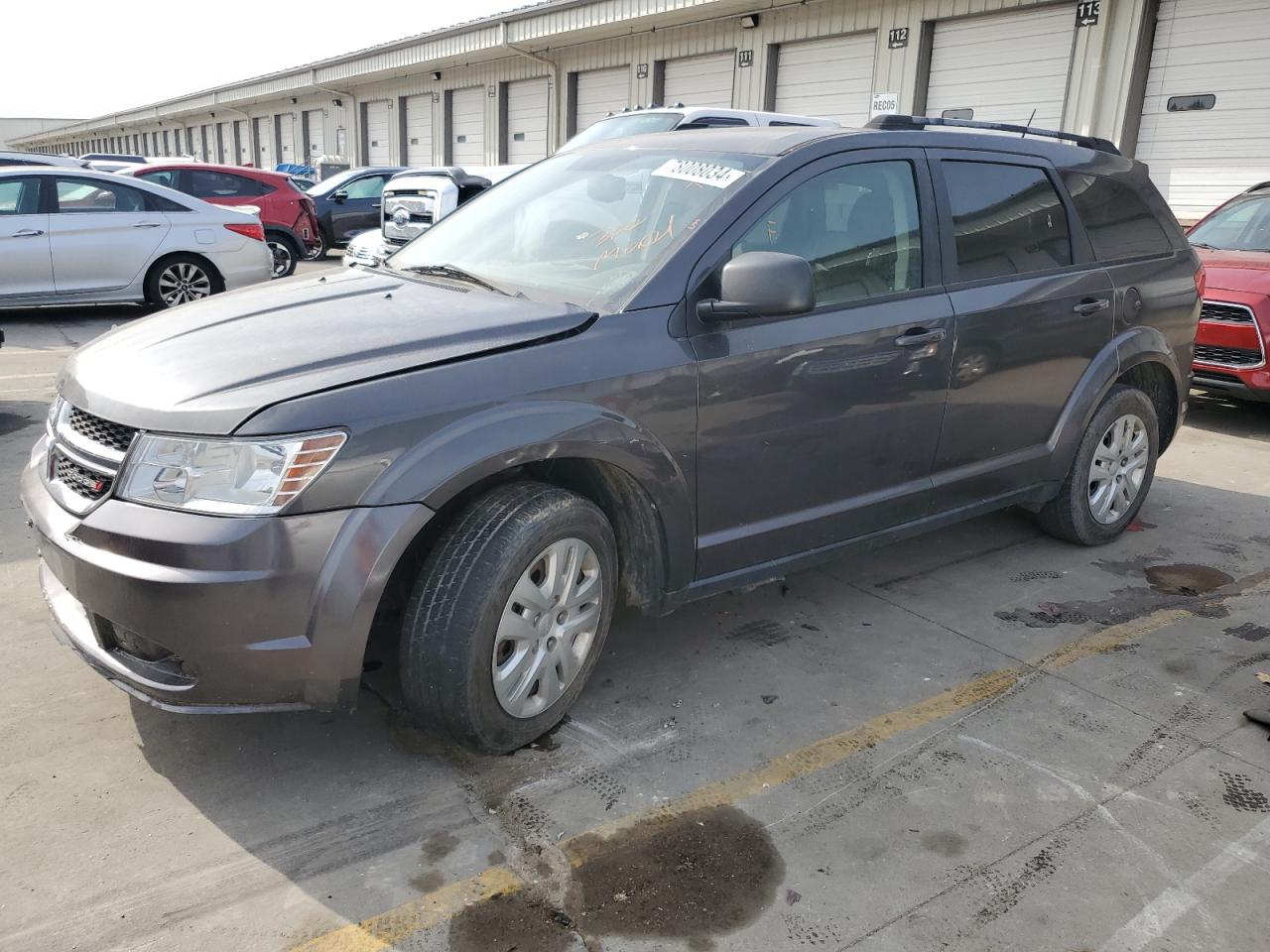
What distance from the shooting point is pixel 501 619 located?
2.85 metres

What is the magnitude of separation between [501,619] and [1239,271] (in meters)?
7.05

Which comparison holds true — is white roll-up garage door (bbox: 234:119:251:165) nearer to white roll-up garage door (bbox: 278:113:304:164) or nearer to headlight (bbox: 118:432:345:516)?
white roll-up garage door (bbox: 278:113:304:164)

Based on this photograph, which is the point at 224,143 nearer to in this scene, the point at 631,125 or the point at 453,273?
the point at 631,125

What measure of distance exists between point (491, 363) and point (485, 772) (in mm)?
Answer: 1170

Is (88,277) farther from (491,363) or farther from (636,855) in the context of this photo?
(636,855)

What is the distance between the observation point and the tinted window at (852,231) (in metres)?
3.48

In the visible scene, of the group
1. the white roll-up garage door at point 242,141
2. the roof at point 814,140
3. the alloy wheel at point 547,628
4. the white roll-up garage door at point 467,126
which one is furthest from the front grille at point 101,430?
the white roll-up garage door at point 242,141

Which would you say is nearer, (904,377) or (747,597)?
(904,377)

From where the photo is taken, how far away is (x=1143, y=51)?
12.1 meters

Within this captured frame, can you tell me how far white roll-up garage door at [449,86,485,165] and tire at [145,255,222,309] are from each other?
14502 millimetres

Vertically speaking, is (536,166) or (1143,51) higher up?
(1143,51)

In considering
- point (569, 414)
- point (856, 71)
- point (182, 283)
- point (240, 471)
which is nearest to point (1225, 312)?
point (569, 414)

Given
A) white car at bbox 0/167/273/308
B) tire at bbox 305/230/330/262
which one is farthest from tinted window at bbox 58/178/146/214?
tire at bbox 305/230/330/262

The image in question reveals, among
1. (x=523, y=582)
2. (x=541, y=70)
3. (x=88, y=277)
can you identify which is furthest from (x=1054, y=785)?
(x=541, y=70)
